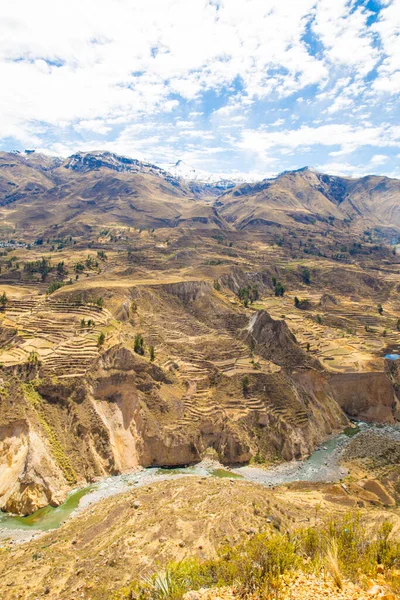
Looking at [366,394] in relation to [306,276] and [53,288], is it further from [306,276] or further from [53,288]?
[306,276]

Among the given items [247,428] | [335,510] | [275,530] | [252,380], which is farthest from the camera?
[252,380]

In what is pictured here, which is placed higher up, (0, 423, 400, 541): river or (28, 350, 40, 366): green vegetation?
(28, 350, 40, 366): green vegetation

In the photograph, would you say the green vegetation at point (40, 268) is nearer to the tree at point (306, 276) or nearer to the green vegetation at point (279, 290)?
the green vegetation at point (279, 290)

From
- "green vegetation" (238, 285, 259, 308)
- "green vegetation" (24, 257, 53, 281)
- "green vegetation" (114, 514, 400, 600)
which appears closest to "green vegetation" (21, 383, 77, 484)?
"green vegetation" (114, 514, 400, 600)

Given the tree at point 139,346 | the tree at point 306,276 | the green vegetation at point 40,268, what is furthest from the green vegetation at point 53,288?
the tree at point 306,276

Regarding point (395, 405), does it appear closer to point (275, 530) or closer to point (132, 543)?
point (275, 530)

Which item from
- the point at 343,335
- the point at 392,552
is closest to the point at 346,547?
the point at 392,552

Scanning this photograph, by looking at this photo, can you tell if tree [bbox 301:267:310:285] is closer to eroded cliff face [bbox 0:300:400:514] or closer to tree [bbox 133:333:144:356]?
eroded cliff face [bbox 0:300:400:514]

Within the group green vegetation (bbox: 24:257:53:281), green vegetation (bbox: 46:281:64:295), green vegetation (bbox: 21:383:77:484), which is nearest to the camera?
green vegetation (bbox: 21:383:77:484)
